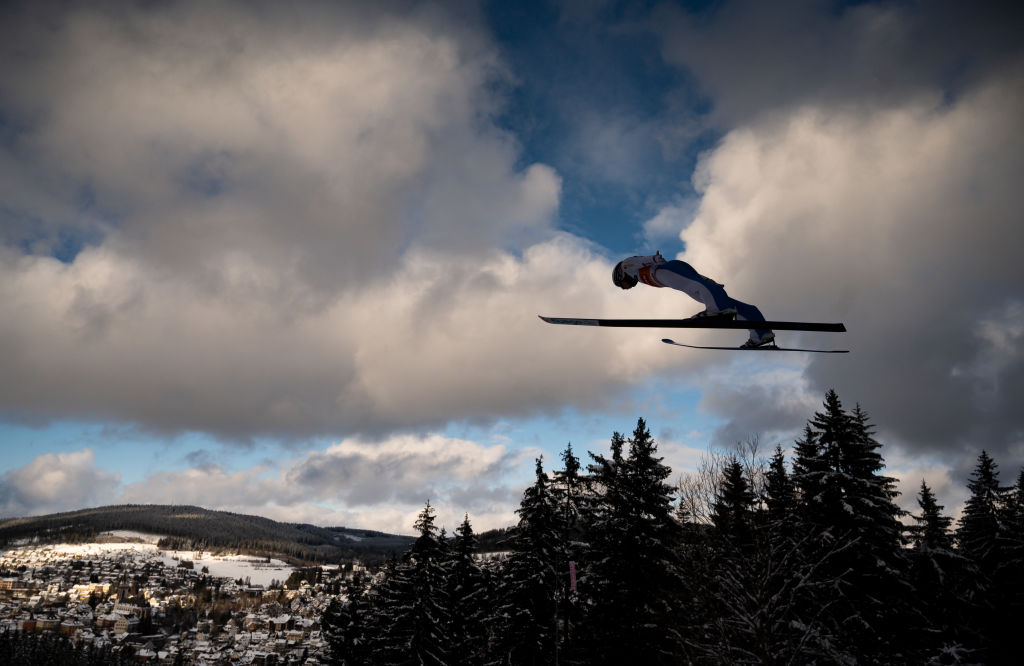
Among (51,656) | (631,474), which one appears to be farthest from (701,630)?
(51,656)

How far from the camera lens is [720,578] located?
42.1ft

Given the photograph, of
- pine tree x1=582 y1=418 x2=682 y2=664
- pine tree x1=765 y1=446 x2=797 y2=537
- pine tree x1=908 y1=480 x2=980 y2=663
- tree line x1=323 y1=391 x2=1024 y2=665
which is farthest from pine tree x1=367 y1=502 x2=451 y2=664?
pine tree x1=908 y1=480 x2=980 y2=663

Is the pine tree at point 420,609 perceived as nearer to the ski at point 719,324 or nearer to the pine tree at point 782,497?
the pine tree at point 782,497

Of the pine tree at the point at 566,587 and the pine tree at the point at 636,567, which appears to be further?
the pine tree at the point at 566,587

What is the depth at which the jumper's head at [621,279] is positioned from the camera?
618 centimetres

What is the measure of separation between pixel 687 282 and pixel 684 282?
0.11ft

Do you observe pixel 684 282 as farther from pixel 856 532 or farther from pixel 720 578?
pixel 856 532

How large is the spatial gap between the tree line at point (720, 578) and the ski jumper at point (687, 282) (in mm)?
8152

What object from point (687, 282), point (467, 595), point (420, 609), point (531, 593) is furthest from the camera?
point (467, 595)

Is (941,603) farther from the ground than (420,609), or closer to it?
farther from the ground

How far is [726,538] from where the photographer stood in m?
15.1

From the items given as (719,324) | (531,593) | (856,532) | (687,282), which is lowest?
(531,593)

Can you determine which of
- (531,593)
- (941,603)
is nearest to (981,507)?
(941,603)

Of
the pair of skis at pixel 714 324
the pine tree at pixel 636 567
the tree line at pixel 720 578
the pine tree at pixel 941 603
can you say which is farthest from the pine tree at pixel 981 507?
the pair of skis at pixel 714 324
